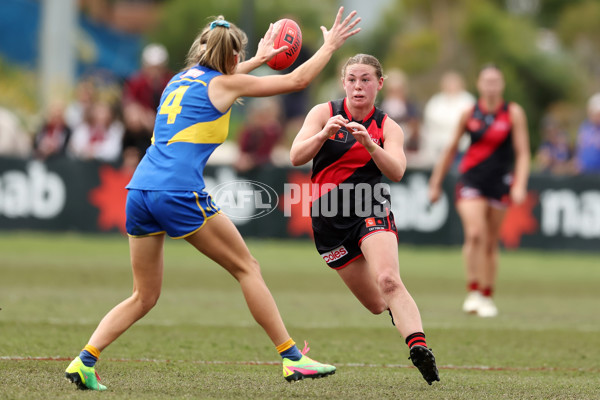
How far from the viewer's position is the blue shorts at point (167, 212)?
632 centimetres

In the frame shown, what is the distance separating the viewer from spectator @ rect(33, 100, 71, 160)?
61.5 feet

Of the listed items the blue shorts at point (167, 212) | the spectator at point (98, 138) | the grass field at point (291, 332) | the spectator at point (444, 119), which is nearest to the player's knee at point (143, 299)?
the blue shorts at point (167, 212)

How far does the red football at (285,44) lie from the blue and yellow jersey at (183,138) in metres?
0.68

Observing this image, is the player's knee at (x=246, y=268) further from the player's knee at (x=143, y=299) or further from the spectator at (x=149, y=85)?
the spectator at (x=149, y=85)

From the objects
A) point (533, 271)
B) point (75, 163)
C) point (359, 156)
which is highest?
point (359, 156)

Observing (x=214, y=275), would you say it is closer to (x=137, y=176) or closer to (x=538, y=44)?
(x=137, y=176)

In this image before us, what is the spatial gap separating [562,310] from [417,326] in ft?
17.1

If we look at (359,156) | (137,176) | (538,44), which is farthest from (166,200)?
(538,44)

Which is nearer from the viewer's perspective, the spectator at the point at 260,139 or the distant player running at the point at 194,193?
the distant player running at the point at 194,193

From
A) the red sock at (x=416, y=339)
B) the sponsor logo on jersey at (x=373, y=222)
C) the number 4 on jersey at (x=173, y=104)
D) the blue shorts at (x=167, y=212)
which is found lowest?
the red sock at (x=416, y=339)

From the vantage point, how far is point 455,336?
9289 millimetres

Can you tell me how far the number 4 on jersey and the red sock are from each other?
201 cm

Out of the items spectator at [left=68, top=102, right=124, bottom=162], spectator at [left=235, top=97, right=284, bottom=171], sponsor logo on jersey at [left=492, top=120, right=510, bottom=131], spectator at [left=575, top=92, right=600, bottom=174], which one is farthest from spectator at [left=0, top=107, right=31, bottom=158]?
sponsor logo on jersey at [left=492, top=120, right=510, bottom=131]

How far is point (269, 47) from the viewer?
700 cm
